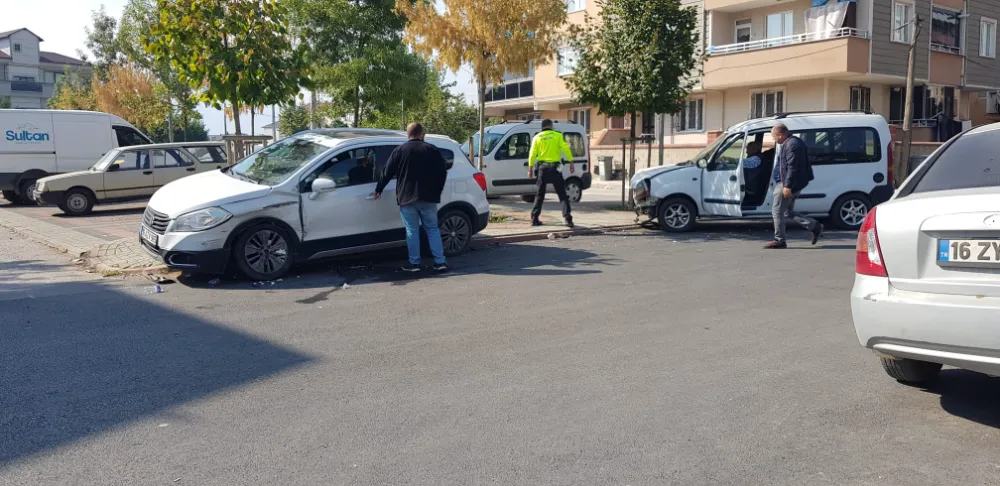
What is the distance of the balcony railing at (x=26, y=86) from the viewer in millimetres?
77312

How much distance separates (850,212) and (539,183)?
5415 mm

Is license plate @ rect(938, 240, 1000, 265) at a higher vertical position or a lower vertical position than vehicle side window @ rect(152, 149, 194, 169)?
lower

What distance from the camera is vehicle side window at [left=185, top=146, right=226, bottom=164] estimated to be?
20.2 m

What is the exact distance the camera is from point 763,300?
8.41m

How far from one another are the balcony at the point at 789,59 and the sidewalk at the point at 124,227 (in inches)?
450

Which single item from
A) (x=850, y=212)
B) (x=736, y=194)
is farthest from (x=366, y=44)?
(x=850, y=212)

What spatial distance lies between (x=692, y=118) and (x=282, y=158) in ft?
83.7

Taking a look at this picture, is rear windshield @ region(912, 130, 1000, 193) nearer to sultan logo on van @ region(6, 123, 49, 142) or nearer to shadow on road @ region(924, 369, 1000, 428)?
shadow on road @ region(924, 369, 1000, 428)

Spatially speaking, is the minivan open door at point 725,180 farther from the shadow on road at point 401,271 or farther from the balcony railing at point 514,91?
the balcony railing at point 514,91

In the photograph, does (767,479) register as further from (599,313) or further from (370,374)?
(599,313)

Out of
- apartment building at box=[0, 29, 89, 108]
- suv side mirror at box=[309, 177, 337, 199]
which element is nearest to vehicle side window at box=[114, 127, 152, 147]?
suv side mirror at box=[309, 177, 337, 199]

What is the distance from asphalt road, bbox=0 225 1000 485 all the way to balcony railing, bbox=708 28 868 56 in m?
21.5

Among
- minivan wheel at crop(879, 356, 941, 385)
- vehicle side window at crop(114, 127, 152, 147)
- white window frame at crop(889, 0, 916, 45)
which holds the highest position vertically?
white window frame at crop(889, 0, 916, 45)

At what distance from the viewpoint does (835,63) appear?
27.2 m
